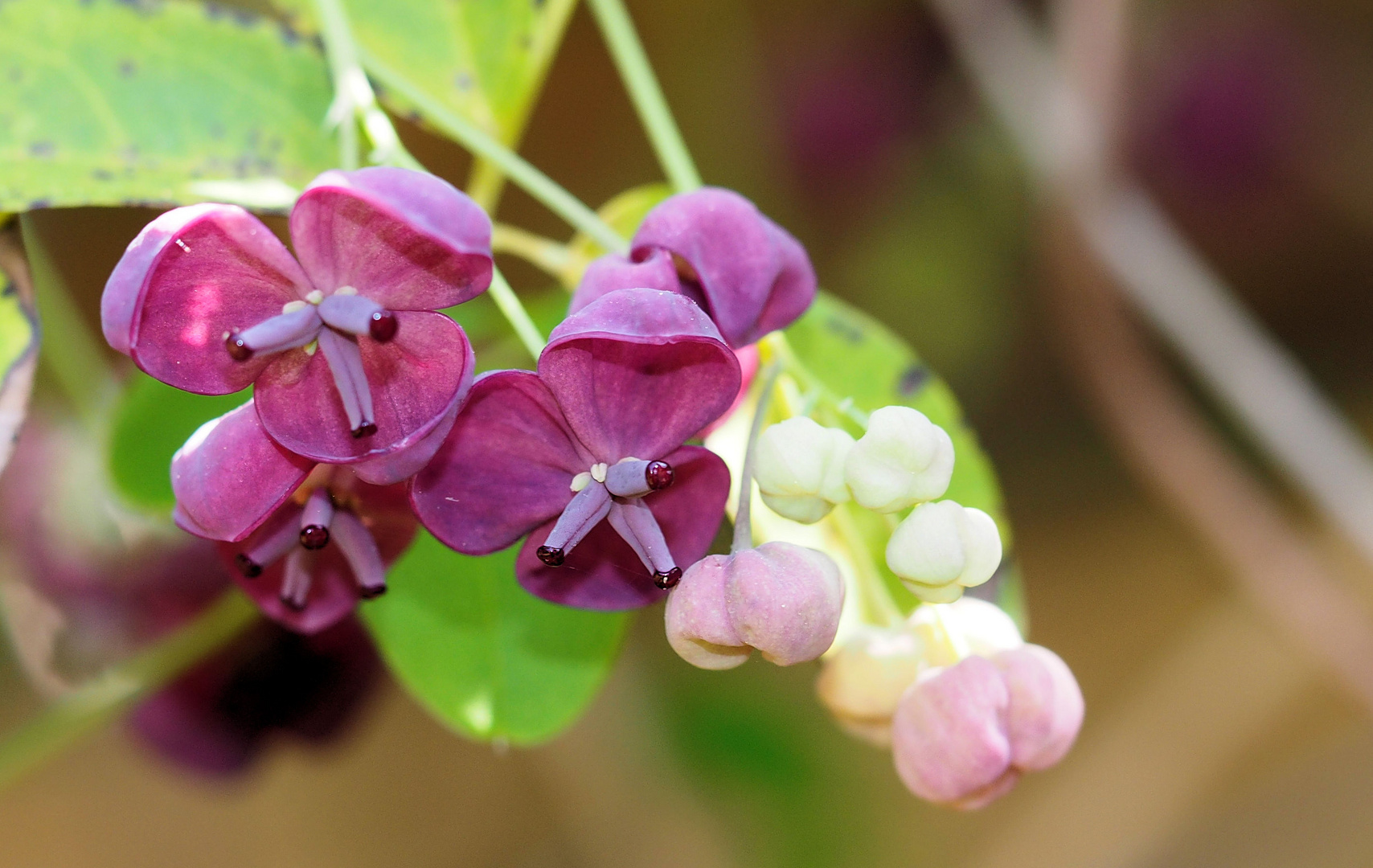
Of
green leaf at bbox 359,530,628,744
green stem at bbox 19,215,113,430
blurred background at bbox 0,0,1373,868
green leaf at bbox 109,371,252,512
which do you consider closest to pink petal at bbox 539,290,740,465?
green leaf at bbox 359,530,628,744

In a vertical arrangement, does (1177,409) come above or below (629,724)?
above

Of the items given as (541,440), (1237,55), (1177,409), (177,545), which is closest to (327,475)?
(541,440)

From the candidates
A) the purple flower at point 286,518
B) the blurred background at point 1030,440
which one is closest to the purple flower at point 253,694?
the purple flower at point 286,518

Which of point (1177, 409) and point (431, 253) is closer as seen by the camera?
point (431, 253)

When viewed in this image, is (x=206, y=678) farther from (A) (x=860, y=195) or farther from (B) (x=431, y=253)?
(A) (x=860, y=195)

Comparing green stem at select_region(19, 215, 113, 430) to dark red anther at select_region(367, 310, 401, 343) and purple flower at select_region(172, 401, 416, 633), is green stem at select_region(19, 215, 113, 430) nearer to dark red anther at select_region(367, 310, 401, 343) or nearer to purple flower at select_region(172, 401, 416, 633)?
purple flower at select_region(172, 401, 416, 633)

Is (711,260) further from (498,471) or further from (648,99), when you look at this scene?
(648,99)

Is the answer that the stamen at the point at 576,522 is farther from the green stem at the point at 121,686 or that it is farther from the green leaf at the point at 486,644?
the green stem at the point at 121,686
